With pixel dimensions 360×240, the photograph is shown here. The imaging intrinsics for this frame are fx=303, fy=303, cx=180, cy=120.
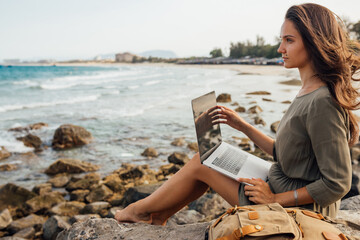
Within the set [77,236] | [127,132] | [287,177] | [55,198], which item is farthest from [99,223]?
→ [127,132]

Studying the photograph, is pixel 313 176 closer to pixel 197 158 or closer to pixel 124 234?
pixel 197 158

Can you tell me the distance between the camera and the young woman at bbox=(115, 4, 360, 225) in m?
A: 1.56

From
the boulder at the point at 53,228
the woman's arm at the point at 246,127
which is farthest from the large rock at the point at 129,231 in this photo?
the boulder at the point at 53,228

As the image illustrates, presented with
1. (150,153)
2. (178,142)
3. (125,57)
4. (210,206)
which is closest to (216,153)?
(210,206)

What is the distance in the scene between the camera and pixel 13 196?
16.8ft

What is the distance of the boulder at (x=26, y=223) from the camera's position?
14.0 ft

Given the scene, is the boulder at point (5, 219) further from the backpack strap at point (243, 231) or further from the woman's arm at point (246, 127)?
the backpack strap at point (243, 231)

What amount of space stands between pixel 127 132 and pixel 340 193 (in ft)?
27.5

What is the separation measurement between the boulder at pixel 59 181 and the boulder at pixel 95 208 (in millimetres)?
1350

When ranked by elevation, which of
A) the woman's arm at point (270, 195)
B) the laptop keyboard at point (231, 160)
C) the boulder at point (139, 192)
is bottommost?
the boulder at point (139, 192)

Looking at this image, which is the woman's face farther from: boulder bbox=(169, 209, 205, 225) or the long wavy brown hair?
boulder bbox=(169, 209, 205, 225)

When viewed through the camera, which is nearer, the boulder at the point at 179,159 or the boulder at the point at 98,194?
the boulder at the point at 98,194

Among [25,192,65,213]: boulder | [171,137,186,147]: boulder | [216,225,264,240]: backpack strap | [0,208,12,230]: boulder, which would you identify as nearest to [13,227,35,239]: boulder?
[0,208,12,230]: boulder

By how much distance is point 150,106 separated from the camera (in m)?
14.6
